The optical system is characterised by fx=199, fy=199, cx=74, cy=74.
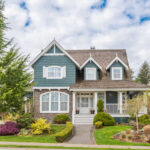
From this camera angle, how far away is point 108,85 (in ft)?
77.2

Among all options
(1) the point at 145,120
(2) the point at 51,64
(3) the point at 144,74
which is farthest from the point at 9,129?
(3) the point at 144,74

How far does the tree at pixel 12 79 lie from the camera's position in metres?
16.3

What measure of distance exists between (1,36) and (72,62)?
8.84m

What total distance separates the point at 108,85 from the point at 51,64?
7287 mm

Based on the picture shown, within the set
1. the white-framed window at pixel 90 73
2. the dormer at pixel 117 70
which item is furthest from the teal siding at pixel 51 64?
the dormer at pixel 117 70

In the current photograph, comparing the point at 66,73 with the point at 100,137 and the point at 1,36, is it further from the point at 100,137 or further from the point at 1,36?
the point at 100,137

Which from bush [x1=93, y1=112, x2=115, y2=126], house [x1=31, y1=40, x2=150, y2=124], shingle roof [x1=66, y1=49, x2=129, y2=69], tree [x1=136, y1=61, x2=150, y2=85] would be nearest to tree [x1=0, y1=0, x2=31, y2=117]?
house [x1=31, y1=40, x2=150, y2=124]

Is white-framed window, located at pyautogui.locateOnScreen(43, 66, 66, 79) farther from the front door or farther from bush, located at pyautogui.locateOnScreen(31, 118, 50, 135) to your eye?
bush, located at pyautogui.locateOnScreen(31, 118, 50, 135)

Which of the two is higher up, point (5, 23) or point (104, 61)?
point (5, 23)

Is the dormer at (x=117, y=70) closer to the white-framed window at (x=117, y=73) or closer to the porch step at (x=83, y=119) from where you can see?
the white-framed window at (x=117, y=73)

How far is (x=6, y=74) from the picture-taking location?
650 inches

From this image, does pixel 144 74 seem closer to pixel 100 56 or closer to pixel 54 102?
pixel 100 56

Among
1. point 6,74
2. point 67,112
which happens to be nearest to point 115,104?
point 67,112

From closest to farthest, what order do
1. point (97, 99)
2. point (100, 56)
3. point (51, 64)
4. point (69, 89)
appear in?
point (69, 89)
point (97, 99)
point (51, 64)
point (100, 56)
